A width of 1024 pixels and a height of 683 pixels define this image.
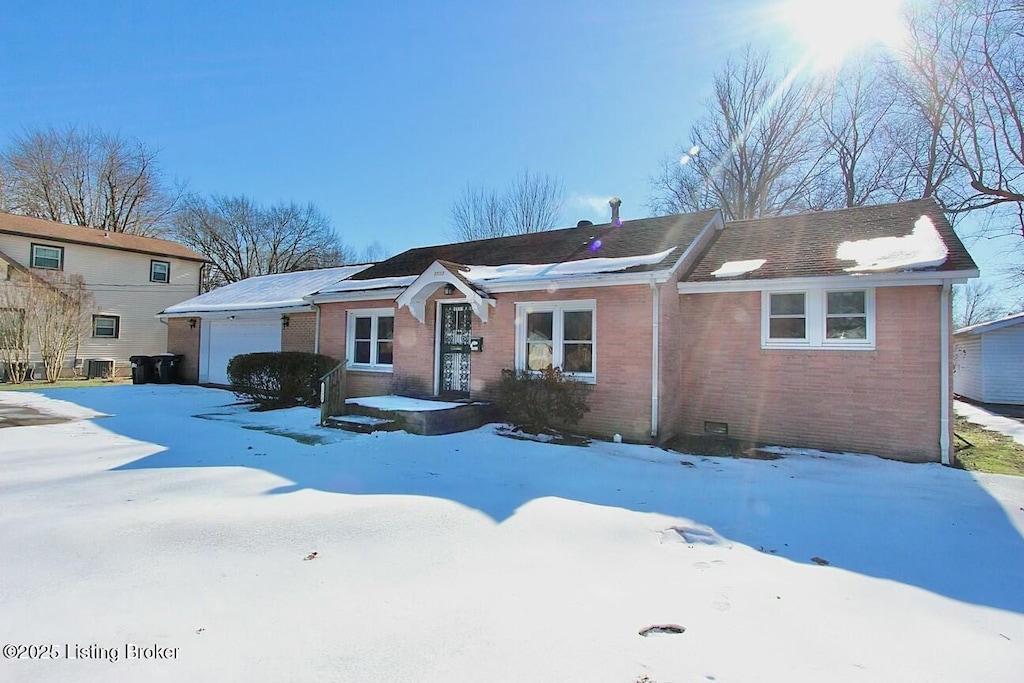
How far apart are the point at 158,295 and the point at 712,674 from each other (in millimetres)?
31341

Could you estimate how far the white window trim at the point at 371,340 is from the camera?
42.6 ft

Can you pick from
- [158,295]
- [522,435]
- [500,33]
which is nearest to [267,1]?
[500,33]

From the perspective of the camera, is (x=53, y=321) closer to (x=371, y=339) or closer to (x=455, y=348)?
(x=371, y=339)

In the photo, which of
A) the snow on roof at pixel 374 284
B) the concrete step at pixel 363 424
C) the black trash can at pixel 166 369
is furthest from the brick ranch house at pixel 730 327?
the black trash can at pixel 166 369

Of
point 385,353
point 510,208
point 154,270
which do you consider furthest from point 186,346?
point 510,208

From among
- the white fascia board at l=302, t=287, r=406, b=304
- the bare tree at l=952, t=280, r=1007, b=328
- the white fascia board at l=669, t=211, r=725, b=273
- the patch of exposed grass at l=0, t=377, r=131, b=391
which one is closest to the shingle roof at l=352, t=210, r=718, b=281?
the white fascia board at l=669, t=211, r=725, b=273

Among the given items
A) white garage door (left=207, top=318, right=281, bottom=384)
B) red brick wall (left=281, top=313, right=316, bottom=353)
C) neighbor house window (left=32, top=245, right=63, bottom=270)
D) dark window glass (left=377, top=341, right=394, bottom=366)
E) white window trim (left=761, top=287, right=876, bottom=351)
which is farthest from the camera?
neighbor house window (left=32, top=245, right=63, bottom=270)

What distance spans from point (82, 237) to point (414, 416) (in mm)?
24882

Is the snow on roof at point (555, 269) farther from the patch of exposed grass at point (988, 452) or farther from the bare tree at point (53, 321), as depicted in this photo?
the bare tree at point (53, 321)

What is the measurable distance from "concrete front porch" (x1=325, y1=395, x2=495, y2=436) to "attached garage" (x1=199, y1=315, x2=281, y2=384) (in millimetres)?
7956

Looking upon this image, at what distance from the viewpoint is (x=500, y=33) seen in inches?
430

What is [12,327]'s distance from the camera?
19.6m

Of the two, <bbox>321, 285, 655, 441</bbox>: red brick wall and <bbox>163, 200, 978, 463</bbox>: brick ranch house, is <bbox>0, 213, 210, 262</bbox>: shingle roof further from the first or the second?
<bbox>163, 200, 978, 463</bbox>: brick ranch house

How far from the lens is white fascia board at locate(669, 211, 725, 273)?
9606 millimetres
